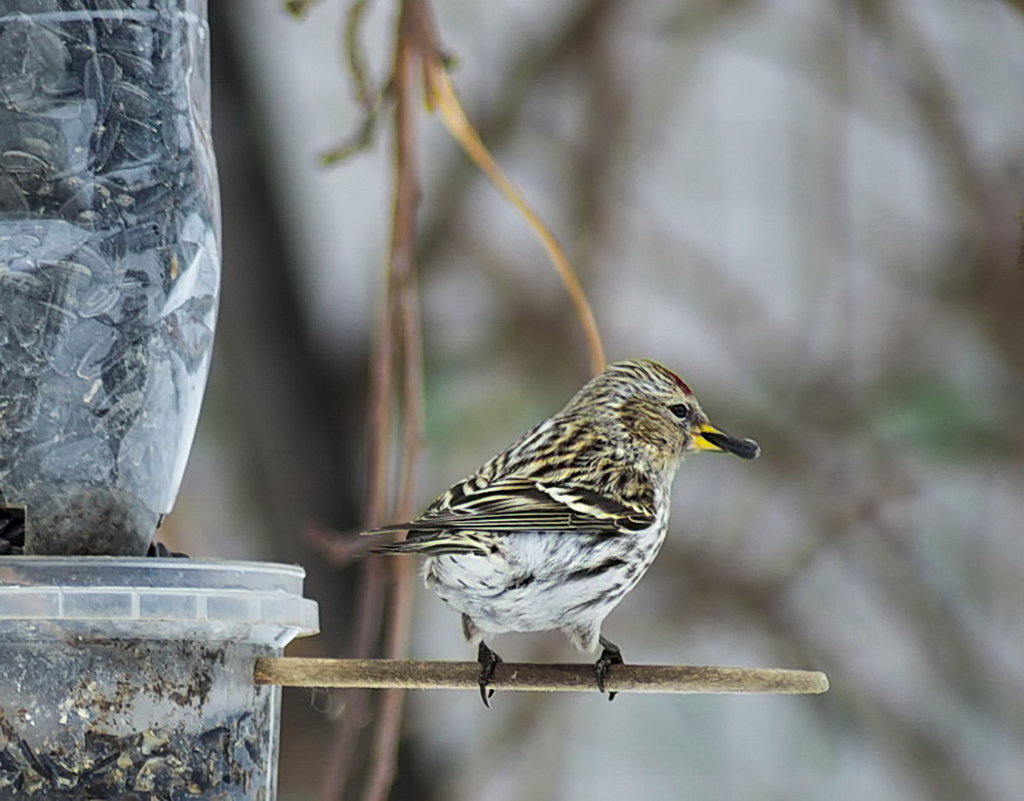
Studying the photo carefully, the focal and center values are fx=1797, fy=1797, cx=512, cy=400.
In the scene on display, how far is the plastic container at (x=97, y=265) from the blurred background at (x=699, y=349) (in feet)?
7.06

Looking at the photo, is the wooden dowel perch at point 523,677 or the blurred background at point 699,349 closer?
the wooden dowel perch at point 523,677

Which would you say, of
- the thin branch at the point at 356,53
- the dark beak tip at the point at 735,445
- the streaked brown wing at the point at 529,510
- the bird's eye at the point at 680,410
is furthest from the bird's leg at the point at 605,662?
the thin branch at the point at 356,53

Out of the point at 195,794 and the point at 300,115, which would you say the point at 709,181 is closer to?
the point at 300,115

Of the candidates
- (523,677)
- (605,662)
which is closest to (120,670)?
(523,677)

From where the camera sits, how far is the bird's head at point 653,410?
2730 millimetres

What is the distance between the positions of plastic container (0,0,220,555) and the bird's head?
30.5 inches

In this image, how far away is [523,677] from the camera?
2082mm

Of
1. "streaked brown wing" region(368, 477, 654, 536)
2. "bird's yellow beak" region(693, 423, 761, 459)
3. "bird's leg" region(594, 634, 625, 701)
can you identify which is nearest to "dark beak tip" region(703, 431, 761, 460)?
"bird's yellow beak" region(693, 423, 761, 459)

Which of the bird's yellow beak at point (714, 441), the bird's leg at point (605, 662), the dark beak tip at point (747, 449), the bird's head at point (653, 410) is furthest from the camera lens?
the bird's head at point (653, 410)

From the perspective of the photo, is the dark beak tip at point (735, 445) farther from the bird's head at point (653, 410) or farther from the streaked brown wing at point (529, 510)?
the streaked brown wing at point (529, 510)

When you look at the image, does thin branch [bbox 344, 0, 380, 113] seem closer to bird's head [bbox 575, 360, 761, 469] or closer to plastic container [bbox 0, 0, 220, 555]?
plastic container [bbox 0, 0, 220, 555]

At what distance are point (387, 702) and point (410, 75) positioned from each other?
913mm

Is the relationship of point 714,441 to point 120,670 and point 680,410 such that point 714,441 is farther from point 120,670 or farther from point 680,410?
point 120,670

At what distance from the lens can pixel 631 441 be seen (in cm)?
271
